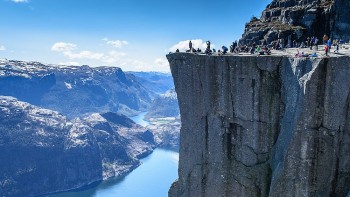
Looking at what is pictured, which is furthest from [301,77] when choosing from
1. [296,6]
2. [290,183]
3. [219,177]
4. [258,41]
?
[296,6]

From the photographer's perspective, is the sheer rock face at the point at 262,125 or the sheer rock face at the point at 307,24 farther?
the sheer rock face at the point at 307,24

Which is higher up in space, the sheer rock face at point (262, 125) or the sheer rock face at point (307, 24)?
the sheer rock face at point (307, 24)

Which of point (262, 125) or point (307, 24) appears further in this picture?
point (307, 24)

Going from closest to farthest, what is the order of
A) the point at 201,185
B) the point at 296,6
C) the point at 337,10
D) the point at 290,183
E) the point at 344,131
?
the point at 344,131 < the point at 290,183 < the point at 201,185 < the point at 337,10 < the point at 296,6

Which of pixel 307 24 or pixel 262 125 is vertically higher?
pixel 307 24

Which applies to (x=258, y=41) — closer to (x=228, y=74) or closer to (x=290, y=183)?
(x=228, y=74)
